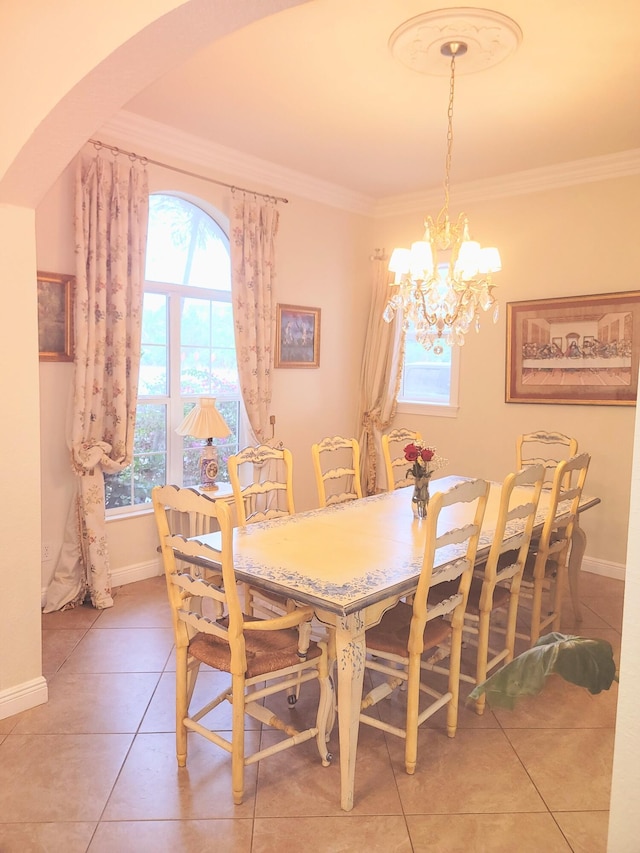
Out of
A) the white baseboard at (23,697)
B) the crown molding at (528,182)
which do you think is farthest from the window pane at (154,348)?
the crown molding at (528,182)

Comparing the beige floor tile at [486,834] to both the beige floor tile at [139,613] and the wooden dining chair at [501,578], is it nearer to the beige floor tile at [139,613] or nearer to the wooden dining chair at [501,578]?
the wooden dining chair at [501,578]

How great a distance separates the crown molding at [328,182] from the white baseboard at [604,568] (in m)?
2.75

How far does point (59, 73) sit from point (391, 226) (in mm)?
3821

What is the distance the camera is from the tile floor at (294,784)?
6.37 feet

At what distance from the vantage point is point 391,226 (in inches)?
216

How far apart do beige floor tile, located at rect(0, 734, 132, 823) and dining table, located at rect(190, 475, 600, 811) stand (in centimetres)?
85

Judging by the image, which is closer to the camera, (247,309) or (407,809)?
(407,809)

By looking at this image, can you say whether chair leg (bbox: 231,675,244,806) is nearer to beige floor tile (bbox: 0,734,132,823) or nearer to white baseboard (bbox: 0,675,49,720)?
beige floor tile (bbox: 0,734,132,823)

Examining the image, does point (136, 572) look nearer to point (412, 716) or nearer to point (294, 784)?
point (294, 784)

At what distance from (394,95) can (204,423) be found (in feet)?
7.33

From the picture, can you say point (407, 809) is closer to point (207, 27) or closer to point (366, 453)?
point (207, 27)

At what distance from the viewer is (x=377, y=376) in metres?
5.44

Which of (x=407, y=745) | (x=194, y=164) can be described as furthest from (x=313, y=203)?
(x=407, y=745)

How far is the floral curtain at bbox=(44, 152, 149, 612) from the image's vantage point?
3543 mm
